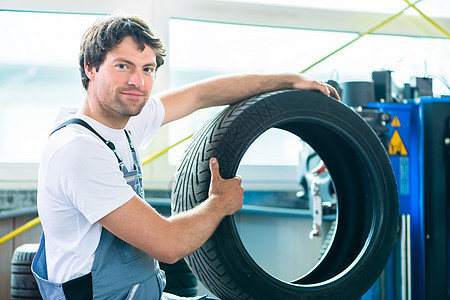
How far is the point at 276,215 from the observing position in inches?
132

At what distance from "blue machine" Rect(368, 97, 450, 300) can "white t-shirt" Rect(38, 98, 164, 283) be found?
159 cm

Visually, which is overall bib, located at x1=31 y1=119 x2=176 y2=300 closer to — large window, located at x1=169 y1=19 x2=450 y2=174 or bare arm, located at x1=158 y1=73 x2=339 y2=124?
bare arm, located at x1=158 y1=73 x2=339 y2=124

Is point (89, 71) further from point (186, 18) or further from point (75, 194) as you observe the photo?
point (186, 18)

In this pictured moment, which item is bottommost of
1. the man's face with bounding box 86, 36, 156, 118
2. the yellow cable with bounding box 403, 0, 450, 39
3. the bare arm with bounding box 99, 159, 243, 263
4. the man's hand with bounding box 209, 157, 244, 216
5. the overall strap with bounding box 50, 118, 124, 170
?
the bare arm with bounding box 99, 159, 243, 263

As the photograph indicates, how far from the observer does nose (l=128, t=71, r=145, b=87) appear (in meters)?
1.52

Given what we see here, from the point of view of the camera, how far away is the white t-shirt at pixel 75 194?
134cm

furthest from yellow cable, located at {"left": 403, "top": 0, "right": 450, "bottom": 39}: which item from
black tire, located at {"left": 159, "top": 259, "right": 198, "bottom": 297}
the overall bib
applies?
the overall bib

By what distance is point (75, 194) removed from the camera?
1.35 m

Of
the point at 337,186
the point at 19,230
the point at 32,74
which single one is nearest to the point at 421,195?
the point at 337,186

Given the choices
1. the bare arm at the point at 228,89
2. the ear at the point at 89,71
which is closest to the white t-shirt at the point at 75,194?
the ear at the point at 89,71

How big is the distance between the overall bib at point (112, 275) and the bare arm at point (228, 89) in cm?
42

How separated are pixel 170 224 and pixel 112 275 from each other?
233 millimetres

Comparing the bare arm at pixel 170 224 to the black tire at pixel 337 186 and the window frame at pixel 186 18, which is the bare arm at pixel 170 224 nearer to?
the black tire at pixel 337 186

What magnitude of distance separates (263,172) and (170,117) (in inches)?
64.9
